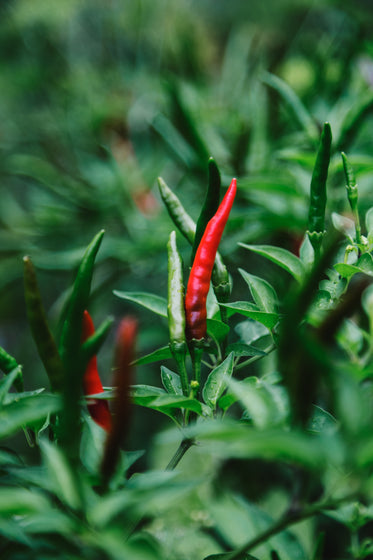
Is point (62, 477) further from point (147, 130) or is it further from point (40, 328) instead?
point (147, 130)

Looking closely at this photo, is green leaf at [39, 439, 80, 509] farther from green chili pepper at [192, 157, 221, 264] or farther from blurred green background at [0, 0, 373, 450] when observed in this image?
blurred green background at [0, 0, 373, 450]

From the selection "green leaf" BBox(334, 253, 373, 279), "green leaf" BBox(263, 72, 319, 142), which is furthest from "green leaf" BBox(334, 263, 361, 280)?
"green leaf" BBox(263, 72, 319, 142)

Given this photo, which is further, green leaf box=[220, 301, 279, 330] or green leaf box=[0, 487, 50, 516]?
green leaf box=[220, 301, 279, 330]

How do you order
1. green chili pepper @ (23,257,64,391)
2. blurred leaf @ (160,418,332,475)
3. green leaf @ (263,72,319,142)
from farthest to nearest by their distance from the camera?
green leaf @ (263,72,319,142) < green chili pepper @ (23,257,64,391) < blurred leaf @ (160,418,332,475)

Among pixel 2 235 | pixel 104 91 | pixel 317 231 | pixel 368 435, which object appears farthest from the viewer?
pixel 104 91

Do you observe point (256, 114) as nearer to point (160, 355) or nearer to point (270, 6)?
point (160, 355)

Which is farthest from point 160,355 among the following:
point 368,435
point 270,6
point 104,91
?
point 270,6
